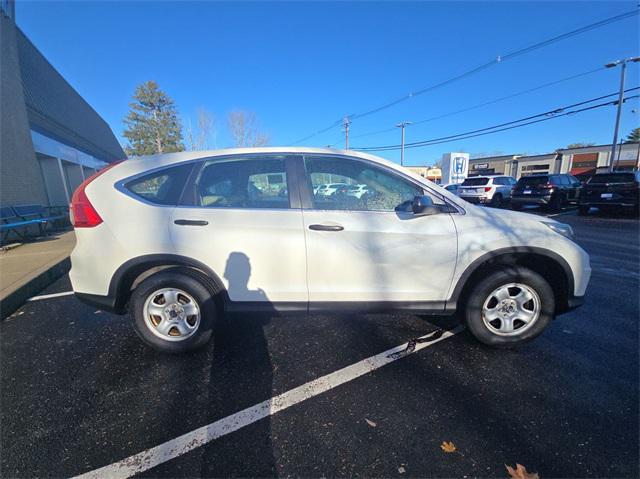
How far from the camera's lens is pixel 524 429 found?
1884 mm

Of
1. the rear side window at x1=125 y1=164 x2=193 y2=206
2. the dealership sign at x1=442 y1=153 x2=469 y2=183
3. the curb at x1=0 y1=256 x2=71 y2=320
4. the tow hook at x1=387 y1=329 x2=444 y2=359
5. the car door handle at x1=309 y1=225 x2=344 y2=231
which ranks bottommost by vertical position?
the tow hook at x1=387 y1=329 x2=444 y2=359

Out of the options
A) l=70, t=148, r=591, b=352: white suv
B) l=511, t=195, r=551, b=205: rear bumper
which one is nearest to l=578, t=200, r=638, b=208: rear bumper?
l=511, t=195, r=551, b=205: rear bumper

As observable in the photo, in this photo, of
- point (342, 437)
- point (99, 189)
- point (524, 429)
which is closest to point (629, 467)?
point (524, 429)

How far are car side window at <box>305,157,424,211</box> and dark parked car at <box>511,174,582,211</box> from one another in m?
13.8

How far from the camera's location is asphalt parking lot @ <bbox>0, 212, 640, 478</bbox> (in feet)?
5.53

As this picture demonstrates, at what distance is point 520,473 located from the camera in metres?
1.60

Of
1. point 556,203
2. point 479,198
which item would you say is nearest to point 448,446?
point 556,203

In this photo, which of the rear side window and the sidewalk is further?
the sidewalk

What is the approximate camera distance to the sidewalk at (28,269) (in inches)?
151

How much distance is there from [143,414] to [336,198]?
7.36ft

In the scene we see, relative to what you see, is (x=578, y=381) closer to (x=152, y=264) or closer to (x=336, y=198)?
(x=336, y=198)

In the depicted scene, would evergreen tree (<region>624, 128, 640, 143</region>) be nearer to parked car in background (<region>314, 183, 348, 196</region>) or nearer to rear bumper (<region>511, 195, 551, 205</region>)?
rear bumper (<region>511, 195, 551, 205</region>)

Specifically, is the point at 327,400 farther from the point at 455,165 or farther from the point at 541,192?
the point at 455,165

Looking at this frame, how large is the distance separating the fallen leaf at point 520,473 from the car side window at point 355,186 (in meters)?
1.90
